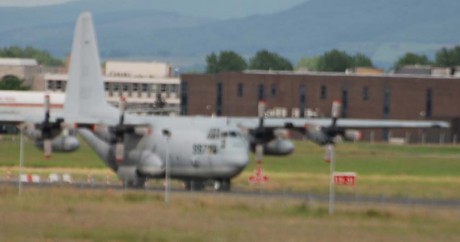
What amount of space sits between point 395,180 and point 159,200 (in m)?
32.4

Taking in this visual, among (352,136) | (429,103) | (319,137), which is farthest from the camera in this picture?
(429,103)

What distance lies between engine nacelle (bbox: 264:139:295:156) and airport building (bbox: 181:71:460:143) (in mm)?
94006

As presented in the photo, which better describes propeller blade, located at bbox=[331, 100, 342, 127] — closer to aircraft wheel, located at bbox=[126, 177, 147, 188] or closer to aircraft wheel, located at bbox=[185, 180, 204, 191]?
aircraft wheel, located at bbox=[185, 180, 204, 191]

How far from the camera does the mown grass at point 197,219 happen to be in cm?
5912

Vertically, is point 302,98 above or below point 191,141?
above

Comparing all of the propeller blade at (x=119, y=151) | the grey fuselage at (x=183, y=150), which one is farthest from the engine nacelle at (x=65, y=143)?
the grey fuselage at (x=183, y=150)

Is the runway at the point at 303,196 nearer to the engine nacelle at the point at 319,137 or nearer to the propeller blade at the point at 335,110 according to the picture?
the engine nacelle at the point at 319,137

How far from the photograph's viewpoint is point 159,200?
261 feet

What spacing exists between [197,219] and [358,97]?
4883 inches

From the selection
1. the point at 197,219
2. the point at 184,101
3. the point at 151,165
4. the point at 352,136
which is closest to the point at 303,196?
the point at 352,136

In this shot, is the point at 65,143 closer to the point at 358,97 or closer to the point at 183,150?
the point at 183,150

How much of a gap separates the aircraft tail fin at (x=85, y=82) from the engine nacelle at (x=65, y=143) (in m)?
9.43

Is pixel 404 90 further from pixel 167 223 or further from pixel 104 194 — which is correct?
pixel 167 223

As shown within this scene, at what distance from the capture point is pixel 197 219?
221 ft
